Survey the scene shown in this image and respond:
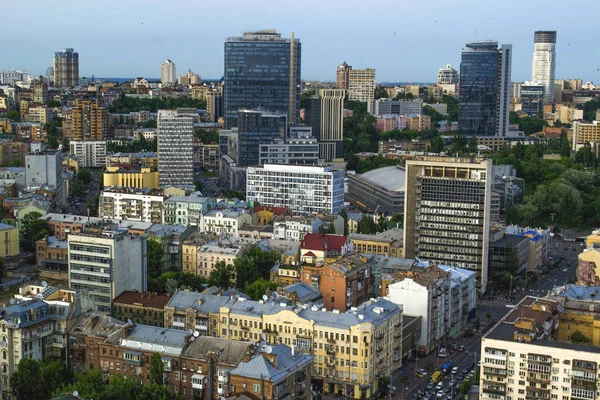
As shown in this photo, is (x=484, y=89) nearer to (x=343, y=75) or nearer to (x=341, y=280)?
(x=343, y=75)

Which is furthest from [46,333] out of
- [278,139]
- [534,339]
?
[278,139]

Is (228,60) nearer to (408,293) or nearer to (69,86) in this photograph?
(408,293)

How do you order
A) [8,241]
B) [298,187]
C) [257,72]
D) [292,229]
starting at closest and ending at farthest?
[8,241], [292,229], [298,187], [257,72]

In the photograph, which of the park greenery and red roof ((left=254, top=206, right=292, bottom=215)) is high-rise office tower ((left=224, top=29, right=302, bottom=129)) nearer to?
red roof ((left=254, top=206, right=292, bottom=215))

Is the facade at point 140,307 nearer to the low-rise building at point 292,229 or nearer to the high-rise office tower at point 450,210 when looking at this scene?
the high-rise office tower at point 450,210

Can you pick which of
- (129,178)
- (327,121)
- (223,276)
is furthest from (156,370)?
(327,121)

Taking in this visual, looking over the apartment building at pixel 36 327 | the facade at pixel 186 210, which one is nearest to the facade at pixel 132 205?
the facade at pixel 186 210
